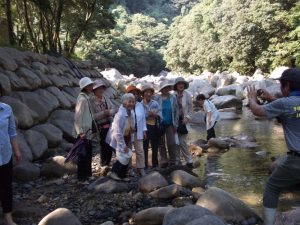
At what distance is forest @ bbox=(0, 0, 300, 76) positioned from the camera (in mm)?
17344

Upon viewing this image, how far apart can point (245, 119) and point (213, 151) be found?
8086 millimetres

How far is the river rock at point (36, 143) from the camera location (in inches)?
312

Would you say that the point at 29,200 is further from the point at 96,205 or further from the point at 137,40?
the point at 137,40

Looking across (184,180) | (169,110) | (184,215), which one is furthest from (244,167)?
(184,215)

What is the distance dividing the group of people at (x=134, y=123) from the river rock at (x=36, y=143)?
4.27 feet

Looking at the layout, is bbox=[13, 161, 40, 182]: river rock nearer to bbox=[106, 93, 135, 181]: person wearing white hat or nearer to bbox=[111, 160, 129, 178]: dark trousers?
Answer: bbox=[106, 93, 135, 181]: person wearing white hat

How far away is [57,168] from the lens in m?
7.20

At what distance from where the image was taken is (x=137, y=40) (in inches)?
2367

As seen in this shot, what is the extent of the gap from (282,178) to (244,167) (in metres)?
4.50

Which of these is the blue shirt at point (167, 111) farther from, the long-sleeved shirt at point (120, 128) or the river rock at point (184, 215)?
the river rock at point (184, 215)

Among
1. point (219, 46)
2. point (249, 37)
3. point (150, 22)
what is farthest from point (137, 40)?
point (249, 37)

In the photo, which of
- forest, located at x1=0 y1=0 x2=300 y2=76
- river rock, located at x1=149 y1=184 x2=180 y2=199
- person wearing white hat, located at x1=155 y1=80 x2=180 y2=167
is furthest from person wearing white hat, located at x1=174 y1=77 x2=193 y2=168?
forest, located at x1=0 y1=0 x2=300 y2=76

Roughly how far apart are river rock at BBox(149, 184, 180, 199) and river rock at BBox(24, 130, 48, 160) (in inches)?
120

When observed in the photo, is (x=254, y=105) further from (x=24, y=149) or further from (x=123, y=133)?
(x=24, y=149)
